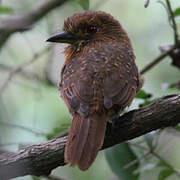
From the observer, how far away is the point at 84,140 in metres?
2.93

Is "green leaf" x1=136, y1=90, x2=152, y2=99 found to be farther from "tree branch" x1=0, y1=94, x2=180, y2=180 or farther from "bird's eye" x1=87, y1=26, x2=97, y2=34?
"bird's eye" x1=87, y1=26, x2=97, y2=34

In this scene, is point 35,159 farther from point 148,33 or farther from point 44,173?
point 148,33

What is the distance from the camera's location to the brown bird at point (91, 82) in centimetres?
293

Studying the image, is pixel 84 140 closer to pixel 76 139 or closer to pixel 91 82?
pixel 76 139

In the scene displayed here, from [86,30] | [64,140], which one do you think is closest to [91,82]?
[64,140]

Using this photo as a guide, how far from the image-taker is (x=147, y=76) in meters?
5.88

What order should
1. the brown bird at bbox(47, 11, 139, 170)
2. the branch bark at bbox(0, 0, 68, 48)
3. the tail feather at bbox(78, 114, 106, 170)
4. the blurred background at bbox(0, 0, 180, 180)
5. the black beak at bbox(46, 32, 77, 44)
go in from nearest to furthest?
the tail feather at bbox(78, 114, 106, 170) → the brown bird at bbox(47, 11, 139, 170) → the black beak at bbox(46, 32, 77, 44) → the branch bark at bbox(0, 0, 68, 48) → the blurred background at bbox(0, 0, 180, 180)

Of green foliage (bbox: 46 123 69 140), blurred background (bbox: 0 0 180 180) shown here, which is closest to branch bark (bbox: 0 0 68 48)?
blurred background (bbox: 0 0 180 180)

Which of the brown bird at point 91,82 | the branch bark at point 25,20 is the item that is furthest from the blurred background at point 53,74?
the brown bird at point 91,82

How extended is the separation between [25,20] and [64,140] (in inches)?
74.0

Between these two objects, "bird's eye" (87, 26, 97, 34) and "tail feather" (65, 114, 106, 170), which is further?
"bird's eye" (87, 26, 97, 34)

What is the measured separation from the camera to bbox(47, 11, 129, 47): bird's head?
377 centimetres

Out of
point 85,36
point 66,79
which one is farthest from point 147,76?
point 66,79

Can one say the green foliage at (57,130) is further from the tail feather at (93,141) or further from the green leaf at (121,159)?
the tail feather at (93,141)
